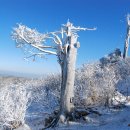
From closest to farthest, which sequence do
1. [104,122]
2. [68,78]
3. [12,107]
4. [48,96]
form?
1. [12,107]
2. [104,122]
3. [68,78]
4. [48,96]

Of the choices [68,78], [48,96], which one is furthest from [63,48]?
[48,96]

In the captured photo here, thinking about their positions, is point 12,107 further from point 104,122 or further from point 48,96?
point 48,96

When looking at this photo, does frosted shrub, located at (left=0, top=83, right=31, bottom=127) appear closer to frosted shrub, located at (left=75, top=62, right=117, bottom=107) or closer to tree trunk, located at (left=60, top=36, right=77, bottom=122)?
tree trunk, located at (left=60, top=36, right=77, bottom=122)

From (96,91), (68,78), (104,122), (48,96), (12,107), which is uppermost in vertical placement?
(68,78)

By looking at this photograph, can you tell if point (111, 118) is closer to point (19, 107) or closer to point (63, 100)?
point (63, 100)

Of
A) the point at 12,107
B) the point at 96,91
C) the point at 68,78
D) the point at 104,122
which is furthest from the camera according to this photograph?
the point at 96,91

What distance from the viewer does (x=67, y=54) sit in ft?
52.0

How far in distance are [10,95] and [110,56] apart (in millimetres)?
23362

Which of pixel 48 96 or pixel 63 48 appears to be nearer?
pixel 63 48

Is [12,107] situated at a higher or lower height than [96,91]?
lower

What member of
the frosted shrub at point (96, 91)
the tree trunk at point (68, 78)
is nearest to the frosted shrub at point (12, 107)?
the tree trunk at point (68, 78)

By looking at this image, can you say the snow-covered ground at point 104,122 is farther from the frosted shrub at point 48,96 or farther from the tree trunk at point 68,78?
the frosted shrub at point 48,96

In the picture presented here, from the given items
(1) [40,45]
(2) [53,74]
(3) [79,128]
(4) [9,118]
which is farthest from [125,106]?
(2) [53,74]

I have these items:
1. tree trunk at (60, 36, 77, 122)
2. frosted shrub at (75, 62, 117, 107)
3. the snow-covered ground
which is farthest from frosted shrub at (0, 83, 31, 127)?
frosted shrub at (75, 62, 117, 107)
